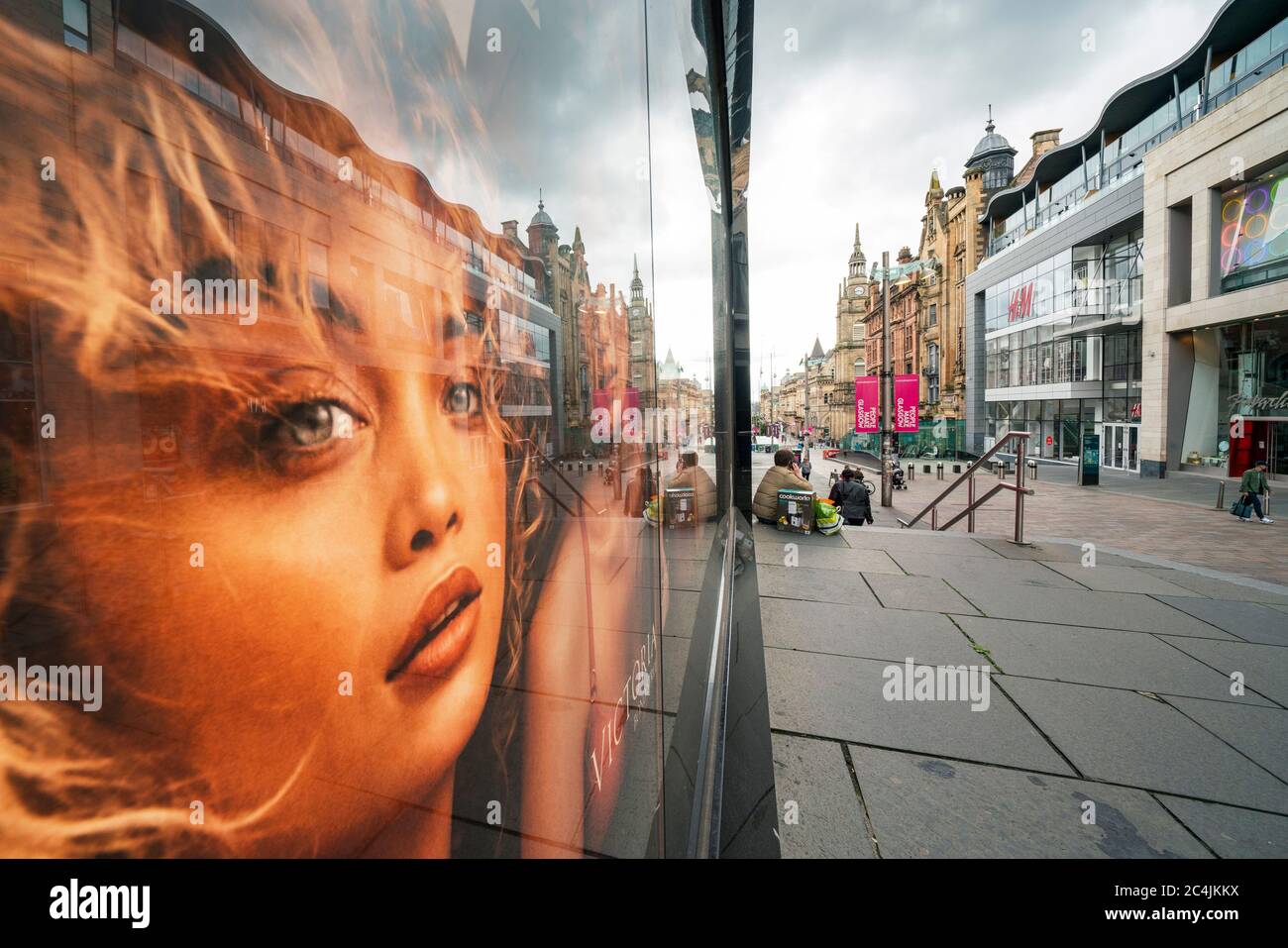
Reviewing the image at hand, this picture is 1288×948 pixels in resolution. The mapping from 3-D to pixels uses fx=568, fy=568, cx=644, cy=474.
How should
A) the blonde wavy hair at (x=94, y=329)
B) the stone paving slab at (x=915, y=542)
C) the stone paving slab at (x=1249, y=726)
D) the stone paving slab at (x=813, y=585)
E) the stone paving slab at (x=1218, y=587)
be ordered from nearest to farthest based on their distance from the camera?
1. the blonde wavy hair at (x=94, y=329)
2. the stone paving slab at (x=1249, y=726)
3. the stone paving slab at (x=813, y=585)
4. the stone paving slab at (x=1218, y=587)
5. the stone paving slab at (x=915, y=542)

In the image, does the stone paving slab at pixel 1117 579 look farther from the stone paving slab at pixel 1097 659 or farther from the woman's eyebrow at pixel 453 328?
the woman's eyebrow at pixel 453 328

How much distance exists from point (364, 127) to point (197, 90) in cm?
16

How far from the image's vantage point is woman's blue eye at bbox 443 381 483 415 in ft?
1.92

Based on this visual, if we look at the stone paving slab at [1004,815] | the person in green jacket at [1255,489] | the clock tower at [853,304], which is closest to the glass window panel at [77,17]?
the stone paving slab at [1004,815]

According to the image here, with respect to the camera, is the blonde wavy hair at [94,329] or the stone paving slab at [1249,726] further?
the stone paving slab at [1249,726]

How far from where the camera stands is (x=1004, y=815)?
2.06 m

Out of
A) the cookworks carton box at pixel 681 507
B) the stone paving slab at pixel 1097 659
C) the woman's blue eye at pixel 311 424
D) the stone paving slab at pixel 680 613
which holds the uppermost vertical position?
the woman's blue eye at pixel 311 424

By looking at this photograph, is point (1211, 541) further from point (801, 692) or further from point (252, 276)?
point (252, 276)

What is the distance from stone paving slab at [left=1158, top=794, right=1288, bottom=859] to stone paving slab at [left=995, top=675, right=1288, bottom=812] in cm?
6

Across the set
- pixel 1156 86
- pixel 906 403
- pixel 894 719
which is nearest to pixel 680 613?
pixel 894 719

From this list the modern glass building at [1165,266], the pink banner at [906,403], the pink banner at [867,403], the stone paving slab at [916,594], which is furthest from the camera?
the pink banner at [867,403]

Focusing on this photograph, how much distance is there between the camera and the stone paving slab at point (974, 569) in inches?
201

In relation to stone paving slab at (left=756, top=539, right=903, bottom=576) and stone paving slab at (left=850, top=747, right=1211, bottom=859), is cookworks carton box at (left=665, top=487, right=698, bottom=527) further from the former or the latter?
stone paving slab at (left=756, top=539, right=903, bottom=576)

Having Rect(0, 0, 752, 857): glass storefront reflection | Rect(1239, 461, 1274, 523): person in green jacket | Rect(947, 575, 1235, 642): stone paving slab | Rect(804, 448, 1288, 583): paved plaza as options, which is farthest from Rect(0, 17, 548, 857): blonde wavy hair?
Rect(1239, 461, 1274, 523): person in green jacket
